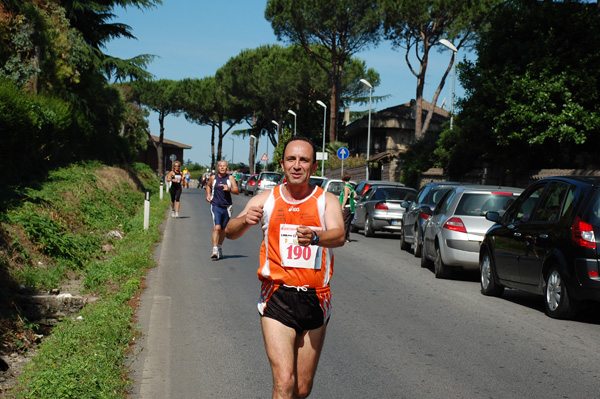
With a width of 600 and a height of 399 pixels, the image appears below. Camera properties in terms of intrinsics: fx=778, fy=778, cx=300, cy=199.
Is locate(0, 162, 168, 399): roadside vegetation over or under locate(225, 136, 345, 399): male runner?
under

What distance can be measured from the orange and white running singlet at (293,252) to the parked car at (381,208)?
17.0 m

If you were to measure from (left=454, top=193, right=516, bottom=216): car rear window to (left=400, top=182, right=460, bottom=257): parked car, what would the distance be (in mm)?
2586

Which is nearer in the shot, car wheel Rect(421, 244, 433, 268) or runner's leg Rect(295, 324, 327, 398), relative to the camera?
runner's leg Rect(295, 324, 327, 398)

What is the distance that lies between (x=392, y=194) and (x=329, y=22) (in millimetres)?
25173

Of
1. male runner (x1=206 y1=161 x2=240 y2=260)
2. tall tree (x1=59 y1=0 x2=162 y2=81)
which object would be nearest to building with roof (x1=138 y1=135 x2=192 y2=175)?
tall tree (x1=59 y1=0 x2=162 y2=81)

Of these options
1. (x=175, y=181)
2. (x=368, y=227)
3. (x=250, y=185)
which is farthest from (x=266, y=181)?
(x=368, y=227)

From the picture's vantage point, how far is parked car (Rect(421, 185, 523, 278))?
1272 cm

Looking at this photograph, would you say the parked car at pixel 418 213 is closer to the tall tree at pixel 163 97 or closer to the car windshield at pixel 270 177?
the car windshield at pixel 270 177

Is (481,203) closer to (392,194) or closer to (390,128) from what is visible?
(392,194)

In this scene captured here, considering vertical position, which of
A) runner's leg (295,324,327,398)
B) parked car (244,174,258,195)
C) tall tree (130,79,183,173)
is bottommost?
parked car (244,174,258,195)

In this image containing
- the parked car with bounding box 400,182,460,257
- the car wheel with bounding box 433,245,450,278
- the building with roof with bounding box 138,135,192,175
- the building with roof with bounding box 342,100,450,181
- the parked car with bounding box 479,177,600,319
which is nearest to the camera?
the parked car with bounding box 479,177,600,319

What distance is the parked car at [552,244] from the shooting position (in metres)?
8.70

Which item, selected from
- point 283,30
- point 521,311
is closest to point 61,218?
point 521,311

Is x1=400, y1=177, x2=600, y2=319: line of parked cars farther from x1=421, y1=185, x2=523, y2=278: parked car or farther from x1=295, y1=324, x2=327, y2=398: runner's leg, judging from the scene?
x1=295, y1=324, x2=327, y2=398: runner's leg
